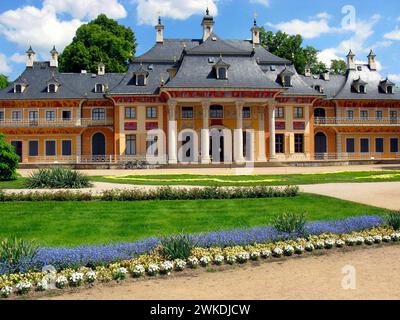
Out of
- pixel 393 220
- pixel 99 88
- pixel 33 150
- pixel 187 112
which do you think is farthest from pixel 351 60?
pixel 393 220

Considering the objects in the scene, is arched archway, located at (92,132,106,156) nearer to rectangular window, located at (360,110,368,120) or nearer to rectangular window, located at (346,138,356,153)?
rectangular window, located at (346,138,356,153)

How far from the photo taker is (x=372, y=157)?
53625 mm

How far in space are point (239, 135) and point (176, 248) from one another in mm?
37269

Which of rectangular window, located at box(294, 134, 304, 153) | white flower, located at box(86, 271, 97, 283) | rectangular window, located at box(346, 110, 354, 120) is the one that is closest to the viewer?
white flower, located at box(86, 271, 97, 283)

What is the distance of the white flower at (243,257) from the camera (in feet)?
31.6

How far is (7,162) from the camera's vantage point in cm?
2958

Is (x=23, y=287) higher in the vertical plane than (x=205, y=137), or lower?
lower

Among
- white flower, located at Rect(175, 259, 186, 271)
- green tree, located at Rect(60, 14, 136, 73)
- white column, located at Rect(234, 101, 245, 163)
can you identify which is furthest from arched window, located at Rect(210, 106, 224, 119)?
white flower, located at Rect(175, 259, 186, 271)

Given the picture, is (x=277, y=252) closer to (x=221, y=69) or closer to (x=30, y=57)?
(x=221, y=69)

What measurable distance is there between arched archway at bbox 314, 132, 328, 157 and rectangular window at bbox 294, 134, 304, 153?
13.0 feet

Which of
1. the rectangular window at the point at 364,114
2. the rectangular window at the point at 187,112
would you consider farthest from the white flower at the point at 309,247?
the rectangular window at the point at 364,114

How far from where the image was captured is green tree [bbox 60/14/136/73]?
63250 mm

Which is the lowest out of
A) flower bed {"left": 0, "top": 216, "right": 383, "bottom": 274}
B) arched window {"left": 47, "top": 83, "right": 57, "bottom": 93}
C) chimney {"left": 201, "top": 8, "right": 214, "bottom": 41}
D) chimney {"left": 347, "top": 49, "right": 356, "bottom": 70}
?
flower bed {"left": 0, "top": 216, "right": 383, "bottom": 274}

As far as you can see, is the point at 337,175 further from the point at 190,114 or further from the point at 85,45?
the point at 85,45
